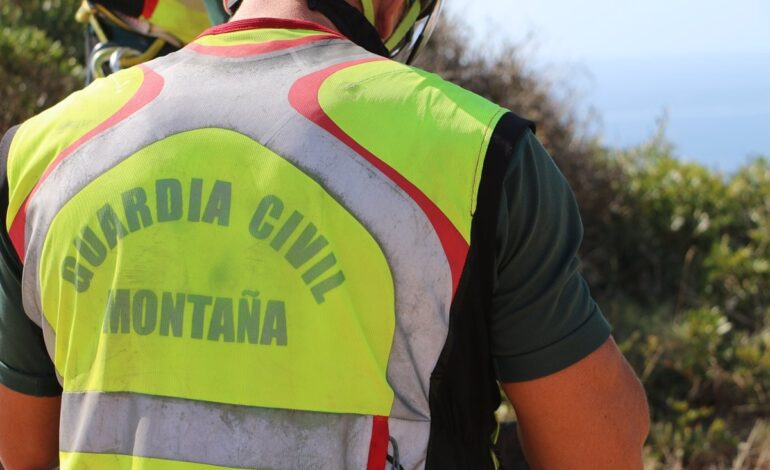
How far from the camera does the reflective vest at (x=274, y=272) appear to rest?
1.43 metres

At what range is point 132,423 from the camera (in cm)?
147

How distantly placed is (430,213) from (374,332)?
7.0 inches

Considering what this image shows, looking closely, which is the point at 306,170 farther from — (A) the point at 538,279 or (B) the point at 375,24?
(B) the point at 375,24

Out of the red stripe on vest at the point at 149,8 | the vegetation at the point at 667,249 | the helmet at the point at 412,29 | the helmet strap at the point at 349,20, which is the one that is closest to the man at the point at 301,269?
the helmet strap at the point at 349,20

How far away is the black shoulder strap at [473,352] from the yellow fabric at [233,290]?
9 centimetres

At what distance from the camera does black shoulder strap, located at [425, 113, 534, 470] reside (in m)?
1.44

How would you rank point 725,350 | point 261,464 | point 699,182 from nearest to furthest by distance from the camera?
point 261,464, point 725,350, point 699,182

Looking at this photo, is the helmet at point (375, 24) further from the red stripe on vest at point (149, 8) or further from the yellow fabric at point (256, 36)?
the red stripe on vest at point (149, 8)

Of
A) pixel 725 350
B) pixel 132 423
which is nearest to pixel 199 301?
pixel 132 423

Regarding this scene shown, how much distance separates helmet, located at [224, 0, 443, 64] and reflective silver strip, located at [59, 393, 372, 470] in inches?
24.6

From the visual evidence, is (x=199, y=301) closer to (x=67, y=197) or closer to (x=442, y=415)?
(x=67, y=197)

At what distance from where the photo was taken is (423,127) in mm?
1447

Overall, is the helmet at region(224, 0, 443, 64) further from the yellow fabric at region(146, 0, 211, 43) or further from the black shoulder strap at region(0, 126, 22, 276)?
the yellow fabric at region(146, 0, 211, 43)

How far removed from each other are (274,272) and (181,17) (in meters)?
2.01
